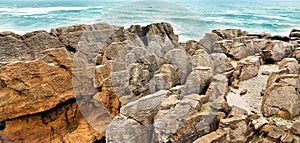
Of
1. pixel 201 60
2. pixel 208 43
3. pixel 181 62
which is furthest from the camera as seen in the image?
pixel 208 43

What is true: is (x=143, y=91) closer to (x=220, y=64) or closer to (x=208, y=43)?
(x=220, y=64)

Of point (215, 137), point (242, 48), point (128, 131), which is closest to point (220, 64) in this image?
point (242, 48)

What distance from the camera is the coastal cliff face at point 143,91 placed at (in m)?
5.23

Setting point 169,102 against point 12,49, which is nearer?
point 169,102

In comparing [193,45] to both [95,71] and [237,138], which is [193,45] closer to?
[95,71]

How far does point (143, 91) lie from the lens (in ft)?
23.2

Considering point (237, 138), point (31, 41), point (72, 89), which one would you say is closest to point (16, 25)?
point (31, 41)

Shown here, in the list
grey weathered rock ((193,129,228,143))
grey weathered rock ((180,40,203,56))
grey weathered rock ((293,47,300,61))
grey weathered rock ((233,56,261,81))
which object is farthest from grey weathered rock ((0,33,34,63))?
grey weathered rock ((293,47,300,61))

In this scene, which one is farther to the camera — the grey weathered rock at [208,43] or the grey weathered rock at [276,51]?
the grey weathered rock at [208,43]

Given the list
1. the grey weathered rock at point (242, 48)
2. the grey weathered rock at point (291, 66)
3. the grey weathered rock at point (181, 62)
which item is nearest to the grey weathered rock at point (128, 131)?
the grey weathered rock at point (181, 62)

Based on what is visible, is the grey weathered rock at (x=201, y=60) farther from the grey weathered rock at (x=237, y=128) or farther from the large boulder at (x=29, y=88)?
the large boulder at (x=29, y=88)

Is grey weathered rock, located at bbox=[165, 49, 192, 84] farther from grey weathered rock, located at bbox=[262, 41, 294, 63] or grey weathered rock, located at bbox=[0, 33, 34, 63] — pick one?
grey weathered rock, located at bbox=[0, 33, 34, 63]

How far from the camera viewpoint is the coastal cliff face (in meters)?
5.23

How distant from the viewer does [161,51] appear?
8.92m
